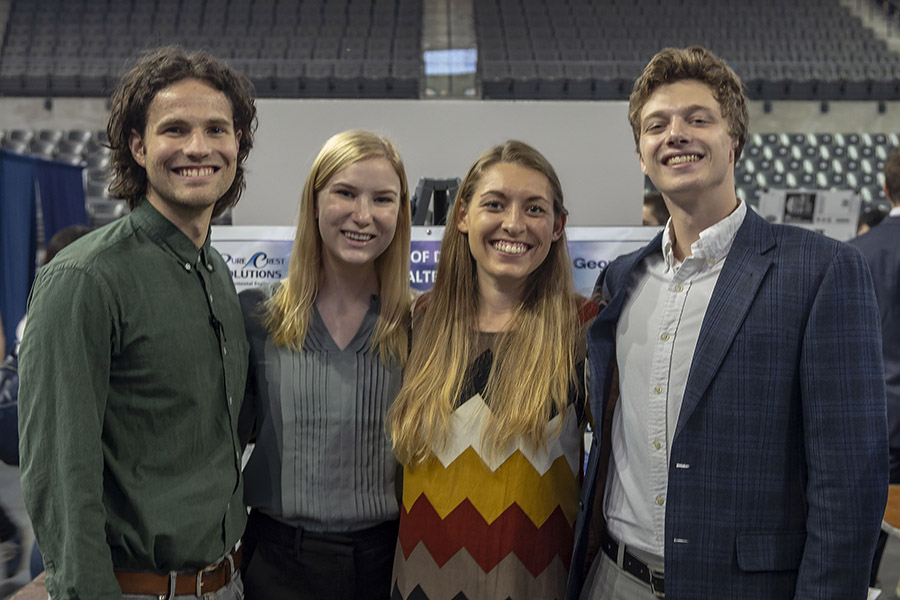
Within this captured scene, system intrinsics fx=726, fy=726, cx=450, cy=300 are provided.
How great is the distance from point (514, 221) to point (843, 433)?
711 mm

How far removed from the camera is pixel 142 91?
1.31 m

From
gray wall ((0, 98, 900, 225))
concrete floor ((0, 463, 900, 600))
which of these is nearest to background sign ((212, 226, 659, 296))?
gray wall ((0, 98, 900, 225))

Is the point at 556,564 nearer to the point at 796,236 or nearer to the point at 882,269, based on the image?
the point at 796,236

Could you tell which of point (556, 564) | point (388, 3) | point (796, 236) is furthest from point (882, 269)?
point (388, 3)

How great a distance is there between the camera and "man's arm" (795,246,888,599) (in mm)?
1104

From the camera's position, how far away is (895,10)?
13.7m

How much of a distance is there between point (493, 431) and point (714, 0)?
47.4ft

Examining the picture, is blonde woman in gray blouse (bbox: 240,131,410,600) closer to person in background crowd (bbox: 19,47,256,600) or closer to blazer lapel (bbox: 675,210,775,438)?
person in background crowd (bbox: 19,47,256,600)

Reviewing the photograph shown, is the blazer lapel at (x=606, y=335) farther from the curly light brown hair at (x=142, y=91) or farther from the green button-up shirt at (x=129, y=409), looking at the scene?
the curly light brown hair at (x=142, y=91)

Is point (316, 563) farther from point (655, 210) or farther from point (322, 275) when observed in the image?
point (655, 210)

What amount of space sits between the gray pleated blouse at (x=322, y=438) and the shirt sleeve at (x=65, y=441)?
404 mm

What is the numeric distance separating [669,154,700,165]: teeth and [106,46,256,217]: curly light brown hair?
2.74ft

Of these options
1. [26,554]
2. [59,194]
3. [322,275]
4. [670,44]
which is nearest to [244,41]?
[670,44]

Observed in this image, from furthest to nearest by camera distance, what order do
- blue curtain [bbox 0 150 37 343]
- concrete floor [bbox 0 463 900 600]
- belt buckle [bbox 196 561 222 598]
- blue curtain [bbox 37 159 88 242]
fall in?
blue curtain [bbox 37 159 88 242]
blue curtain [bbox 0 150 37 343]
concrete floor [bbox 0 463 900 600]
belt buckle [bbox 196 561 222 598]
